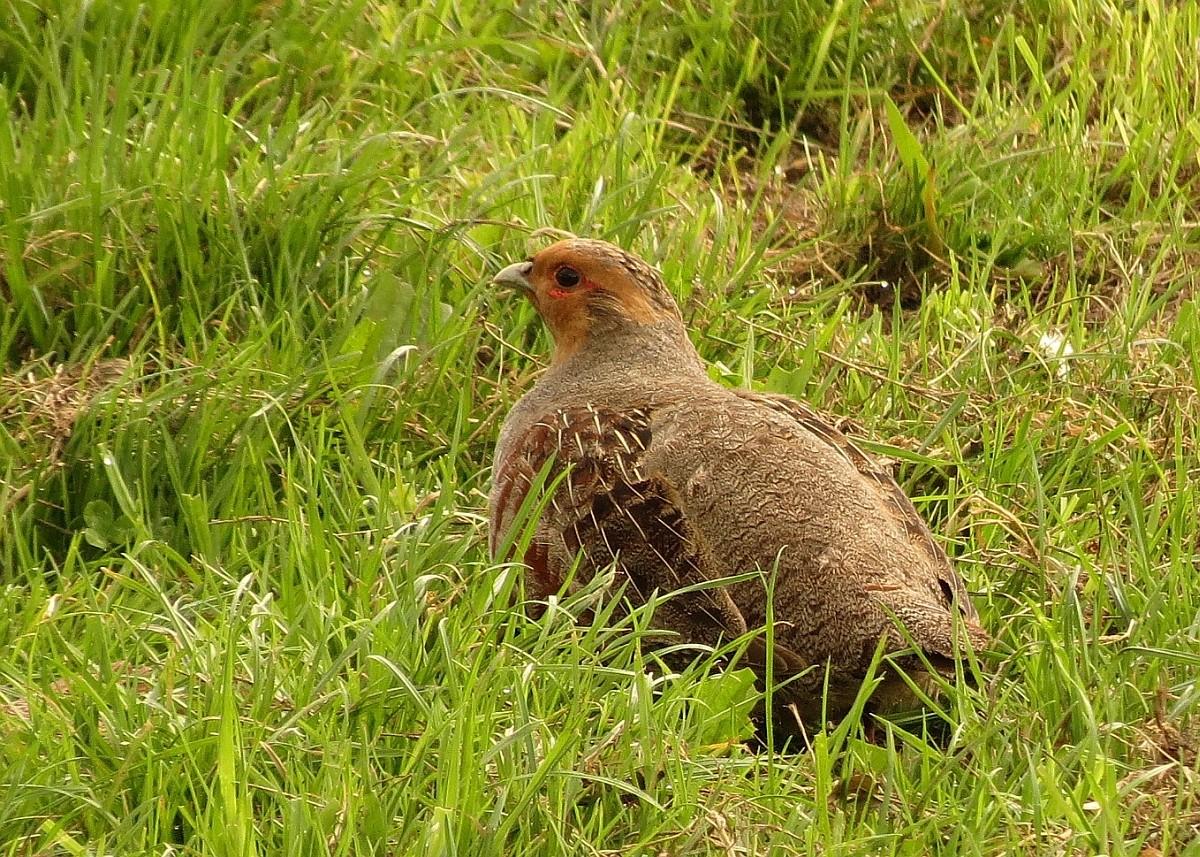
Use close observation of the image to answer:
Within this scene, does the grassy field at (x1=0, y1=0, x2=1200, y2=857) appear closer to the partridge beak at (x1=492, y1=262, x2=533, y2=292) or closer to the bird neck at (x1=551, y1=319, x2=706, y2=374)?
the partridge beak at (x1=492, y1=262, x2=533, y2=292)

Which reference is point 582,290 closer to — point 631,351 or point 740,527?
point 631,351

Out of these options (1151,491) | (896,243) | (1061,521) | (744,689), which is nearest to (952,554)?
(1061,521)

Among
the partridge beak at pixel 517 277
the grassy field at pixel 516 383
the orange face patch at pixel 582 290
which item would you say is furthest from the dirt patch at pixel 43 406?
the orange face patch at pixel 582 290

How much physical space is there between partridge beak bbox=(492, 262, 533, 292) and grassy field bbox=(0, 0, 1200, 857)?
17 centimetres

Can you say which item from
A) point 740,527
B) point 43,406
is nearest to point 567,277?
point 740,527

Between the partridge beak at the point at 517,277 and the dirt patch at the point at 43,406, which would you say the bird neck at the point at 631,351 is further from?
the dirt patch at the point at 43,406

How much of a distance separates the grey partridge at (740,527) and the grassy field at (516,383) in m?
0.13

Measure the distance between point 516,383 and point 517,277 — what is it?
0.31 m

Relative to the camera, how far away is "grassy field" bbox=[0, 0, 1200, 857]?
2.92 m

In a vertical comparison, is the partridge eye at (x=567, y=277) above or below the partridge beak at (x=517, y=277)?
above

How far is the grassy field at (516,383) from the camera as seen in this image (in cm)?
292

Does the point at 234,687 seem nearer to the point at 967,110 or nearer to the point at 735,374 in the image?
the point at 735,374

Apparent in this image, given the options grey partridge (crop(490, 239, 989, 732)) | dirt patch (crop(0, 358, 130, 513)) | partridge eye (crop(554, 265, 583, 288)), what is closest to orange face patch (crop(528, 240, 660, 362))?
partridge eye (crop(554, 265, 583, 288))

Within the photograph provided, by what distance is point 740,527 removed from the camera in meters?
3.54
